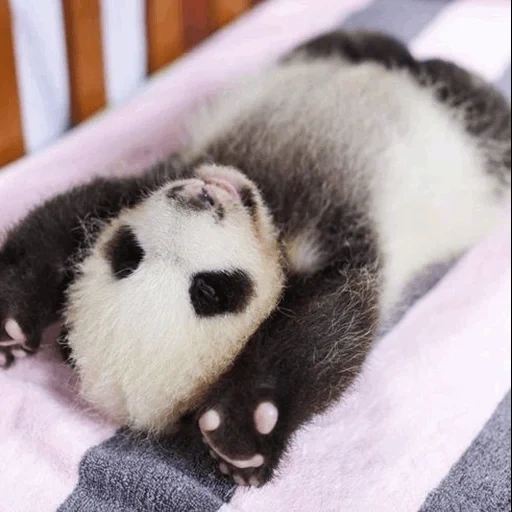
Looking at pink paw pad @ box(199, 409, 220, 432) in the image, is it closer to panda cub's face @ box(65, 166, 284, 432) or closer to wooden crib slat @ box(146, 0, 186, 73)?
A: panda cub's face @ box(65, 166, 284, 432)

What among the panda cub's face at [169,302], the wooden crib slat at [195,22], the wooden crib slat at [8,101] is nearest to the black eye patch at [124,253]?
the panda cub's face at [169,302]

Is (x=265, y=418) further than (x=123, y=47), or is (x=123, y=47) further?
(x=123, y=47)

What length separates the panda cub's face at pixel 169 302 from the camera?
833 millimetres

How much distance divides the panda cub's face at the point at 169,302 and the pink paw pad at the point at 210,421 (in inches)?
2.3

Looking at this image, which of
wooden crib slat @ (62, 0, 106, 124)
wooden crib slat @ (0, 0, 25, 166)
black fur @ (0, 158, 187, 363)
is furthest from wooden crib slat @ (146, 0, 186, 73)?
black fur @ (0, 158, 187, 363)

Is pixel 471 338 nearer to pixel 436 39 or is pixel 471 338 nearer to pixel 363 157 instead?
pixel 363 157

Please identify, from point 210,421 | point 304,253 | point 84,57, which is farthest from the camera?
point 84,57

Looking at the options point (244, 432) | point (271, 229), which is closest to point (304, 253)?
point (271, 229)

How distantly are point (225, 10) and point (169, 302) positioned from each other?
888mm

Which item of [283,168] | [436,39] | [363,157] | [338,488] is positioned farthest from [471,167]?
[338,488]

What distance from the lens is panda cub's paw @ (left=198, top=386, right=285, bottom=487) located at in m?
0.79

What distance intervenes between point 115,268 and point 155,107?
0.54m

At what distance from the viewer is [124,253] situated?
90 centimetres

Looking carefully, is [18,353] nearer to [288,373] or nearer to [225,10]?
[288,373]
